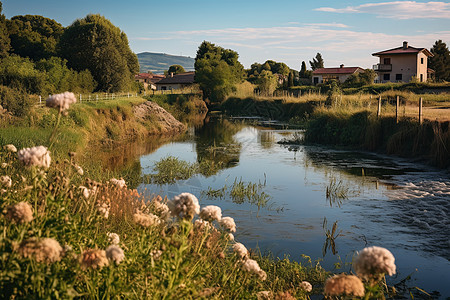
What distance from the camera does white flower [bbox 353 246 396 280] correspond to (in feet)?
10.1

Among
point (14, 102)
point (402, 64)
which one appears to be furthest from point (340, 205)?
point (402, 64)

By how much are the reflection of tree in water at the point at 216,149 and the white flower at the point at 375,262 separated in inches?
588

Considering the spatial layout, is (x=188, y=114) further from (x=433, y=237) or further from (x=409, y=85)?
(x=433, y=237)

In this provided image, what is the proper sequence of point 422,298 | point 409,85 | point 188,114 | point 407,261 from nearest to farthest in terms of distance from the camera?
point 422,298 < point 407,261 < point 409,85 < point 188,114

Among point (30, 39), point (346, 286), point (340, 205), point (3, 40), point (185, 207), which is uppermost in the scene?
point (30, 39)

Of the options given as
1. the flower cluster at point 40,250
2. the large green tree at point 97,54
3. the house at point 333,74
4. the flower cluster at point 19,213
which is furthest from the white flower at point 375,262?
the house at point 333,74

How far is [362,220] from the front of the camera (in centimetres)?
1196

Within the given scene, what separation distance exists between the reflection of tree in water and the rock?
2029mm

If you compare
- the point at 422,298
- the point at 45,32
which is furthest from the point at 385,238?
the point at 45,32

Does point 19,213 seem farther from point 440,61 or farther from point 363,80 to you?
point 440,61

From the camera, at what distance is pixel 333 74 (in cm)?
7894

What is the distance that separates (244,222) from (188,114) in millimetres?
45356

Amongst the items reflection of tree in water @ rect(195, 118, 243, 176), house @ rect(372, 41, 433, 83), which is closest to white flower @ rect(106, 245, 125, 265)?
reflection of tree in water @ rect(195, 118, 243, 176)

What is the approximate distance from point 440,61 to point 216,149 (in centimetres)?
5985
